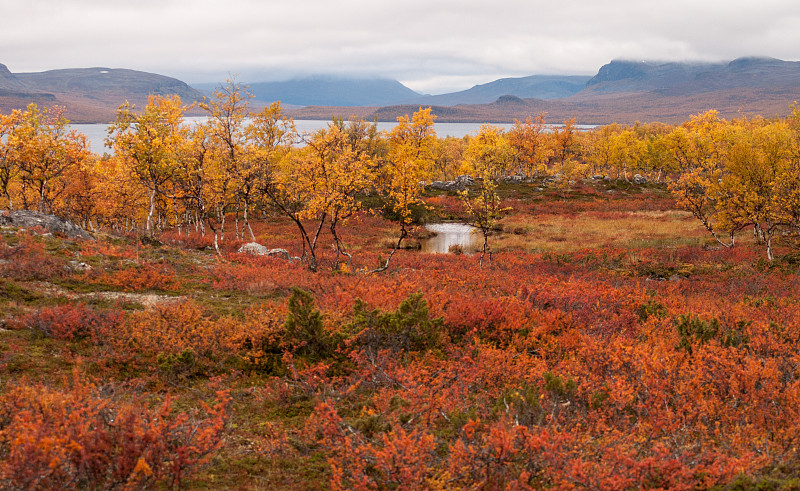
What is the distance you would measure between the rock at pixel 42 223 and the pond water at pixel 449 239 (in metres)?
23.5

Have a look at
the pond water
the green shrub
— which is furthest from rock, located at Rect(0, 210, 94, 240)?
the pond water

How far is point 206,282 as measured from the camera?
16.1 m

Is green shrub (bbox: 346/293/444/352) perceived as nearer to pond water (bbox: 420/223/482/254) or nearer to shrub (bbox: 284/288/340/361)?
shrub (bbox: 284/288/340/361)

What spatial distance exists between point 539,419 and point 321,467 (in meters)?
3.10

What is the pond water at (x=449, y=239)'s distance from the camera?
37.5m

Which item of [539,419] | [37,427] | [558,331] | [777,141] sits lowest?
[558,331]

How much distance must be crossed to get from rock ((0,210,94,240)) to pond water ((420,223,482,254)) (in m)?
23.5

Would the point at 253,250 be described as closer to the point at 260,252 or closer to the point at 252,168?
the point at 260,252

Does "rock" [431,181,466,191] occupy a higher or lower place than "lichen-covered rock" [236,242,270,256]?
higher

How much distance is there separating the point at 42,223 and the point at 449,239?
31020mm

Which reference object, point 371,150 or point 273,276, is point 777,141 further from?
point 371,150

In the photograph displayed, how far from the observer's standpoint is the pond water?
3747 centimetres

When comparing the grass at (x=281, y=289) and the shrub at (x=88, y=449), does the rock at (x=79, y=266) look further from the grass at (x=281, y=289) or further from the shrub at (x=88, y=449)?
the shrub at (x=88, y=449)

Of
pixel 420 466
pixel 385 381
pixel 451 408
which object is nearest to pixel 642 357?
pixel 451 408
